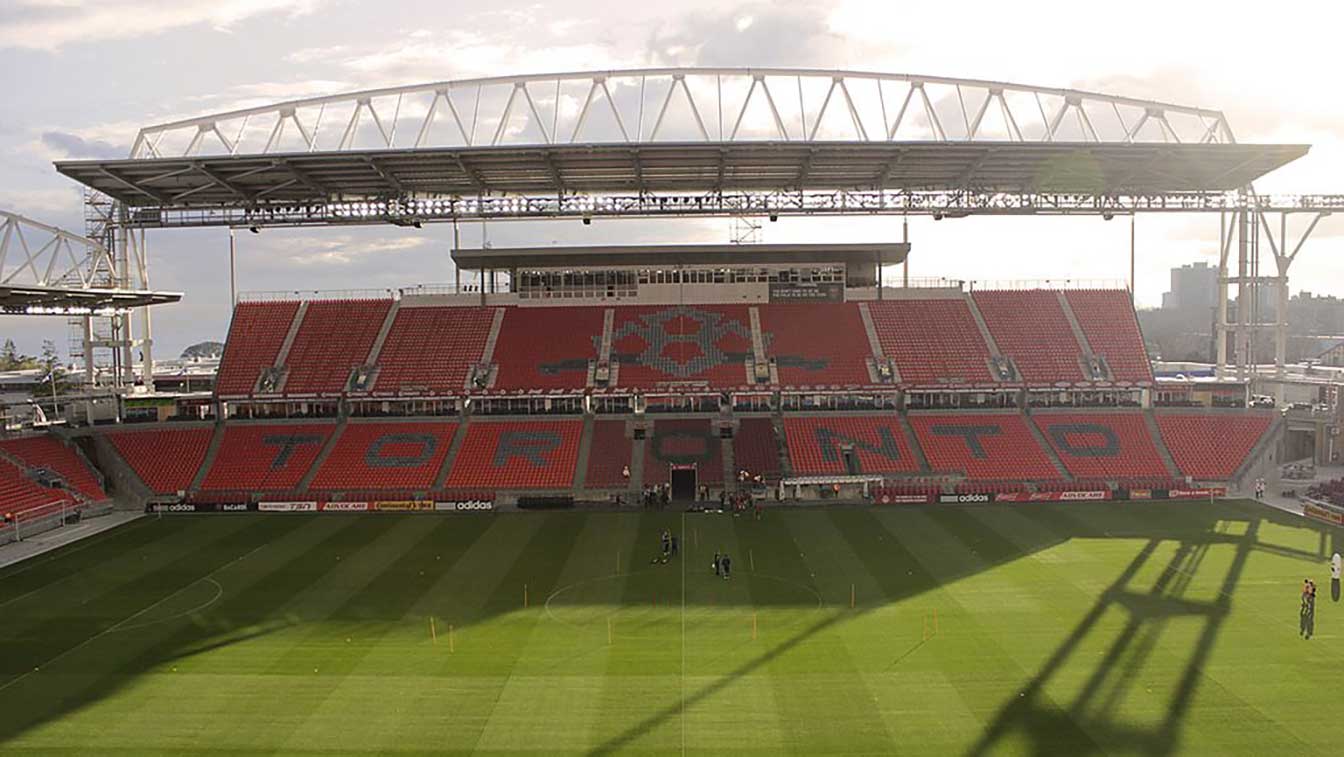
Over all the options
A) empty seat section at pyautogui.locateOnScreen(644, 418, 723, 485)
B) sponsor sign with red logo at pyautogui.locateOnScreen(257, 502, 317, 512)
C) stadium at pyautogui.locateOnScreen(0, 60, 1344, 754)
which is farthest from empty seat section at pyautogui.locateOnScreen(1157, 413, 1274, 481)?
sponsor sign with red logo at pyautogui.locateOnScreen(257, 502, 317, 512)

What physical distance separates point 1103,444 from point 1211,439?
6047 millimetres

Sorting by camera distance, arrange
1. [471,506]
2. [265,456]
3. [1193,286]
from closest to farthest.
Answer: [471,506] < [265,456] < [1193,286]

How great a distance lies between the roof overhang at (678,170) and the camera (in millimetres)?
40844

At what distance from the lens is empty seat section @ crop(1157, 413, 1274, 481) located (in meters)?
42.4

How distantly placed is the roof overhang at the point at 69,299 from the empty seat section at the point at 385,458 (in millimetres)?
13678

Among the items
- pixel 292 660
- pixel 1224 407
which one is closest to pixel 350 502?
pixel 292 660

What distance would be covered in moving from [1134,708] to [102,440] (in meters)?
49.8

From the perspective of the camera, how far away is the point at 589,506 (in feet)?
132

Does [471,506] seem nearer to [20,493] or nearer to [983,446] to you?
[20,493]

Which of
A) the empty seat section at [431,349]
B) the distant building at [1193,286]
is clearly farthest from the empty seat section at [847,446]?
the distant building at [1193,286]

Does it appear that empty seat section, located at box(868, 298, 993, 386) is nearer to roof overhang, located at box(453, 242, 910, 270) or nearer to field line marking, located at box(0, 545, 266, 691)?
roof overhang, located at box(453, 242, 910, 270)

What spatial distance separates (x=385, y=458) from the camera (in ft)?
144

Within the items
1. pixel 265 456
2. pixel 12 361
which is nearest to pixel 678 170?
pixel 265 456

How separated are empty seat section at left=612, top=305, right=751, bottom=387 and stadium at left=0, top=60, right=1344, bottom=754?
13.3 inches
